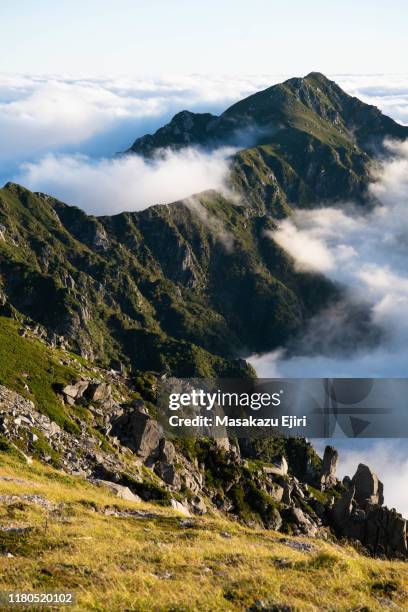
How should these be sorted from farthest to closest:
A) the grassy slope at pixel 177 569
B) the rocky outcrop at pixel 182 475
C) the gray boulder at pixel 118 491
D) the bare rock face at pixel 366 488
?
the bare rock face at pixel 366 488
the rocky outcrop at pixel 182 475
the gray boulder at pixel 118 491
the grassy slope at pixel 177 569

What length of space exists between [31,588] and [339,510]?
145793 millimetres

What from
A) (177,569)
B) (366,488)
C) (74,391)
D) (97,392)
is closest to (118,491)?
(177,569)

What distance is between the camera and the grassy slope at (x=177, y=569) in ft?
88.1

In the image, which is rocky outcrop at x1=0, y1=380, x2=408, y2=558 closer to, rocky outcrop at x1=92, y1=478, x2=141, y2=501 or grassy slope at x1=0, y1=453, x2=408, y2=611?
rocky outcrop at x1=92, y1=478, x2=141, y2=501

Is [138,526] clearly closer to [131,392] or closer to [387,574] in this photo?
[387,574]

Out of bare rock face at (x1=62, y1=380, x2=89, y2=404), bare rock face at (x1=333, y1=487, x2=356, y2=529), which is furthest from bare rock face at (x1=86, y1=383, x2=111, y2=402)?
bare rock face at (x1=333, y1=487, x2=356, y2=529)

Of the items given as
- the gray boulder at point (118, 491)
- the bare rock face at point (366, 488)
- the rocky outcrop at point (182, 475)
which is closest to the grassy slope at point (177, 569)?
the gray boulder at point (118, 491)

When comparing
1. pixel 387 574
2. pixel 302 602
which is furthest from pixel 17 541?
pixel 387 574

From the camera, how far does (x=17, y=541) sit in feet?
111

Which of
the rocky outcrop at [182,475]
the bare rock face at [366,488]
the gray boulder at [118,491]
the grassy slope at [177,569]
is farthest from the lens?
the bare rock face at [366,488]

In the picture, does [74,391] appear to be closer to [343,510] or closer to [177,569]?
[343,510]

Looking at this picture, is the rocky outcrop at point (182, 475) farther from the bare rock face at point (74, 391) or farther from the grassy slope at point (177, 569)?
the grassy slope at point (177, 569)

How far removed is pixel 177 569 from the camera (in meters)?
31.6

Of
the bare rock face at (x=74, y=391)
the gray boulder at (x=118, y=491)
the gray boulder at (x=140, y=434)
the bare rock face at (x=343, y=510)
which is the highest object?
the bare rock face at (x=74, y=391)
